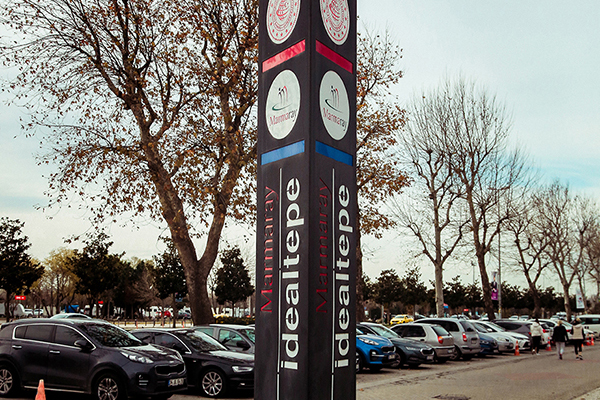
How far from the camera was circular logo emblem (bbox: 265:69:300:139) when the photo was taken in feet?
21.2

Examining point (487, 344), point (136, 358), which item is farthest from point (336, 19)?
point (487, 344)

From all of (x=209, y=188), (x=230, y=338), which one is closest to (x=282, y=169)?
(x=230, y=338)

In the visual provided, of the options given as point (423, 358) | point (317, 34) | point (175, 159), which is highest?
point (175, 159)

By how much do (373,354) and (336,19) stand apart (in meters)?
12.5

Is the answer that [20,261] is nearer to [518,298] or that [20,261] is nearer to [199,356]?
[199,356]

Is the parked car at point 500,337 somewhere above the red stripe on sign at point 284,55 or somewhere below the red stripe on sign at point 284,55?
below

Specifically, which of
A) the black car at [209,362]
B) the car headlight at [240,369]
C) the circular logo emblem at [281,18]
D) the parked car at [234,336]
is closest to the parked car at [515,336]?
the parked car at [234,336]

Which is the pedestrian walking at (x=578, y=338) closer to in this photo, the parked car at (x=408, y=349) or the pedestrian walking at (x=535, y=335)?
the pedestrian walking at (x=535, y=335)

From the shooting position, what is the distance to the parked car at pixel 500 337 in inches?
1045

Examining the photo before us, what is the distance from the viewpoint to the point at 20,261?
3809cm

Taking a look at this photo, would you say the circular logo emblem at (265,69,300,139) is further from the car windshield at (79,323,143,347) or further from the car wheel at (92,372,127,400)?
the car windshield at (79,323,143,347)

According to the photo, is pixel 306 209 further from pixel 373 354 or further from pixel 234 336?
pixel 373 354

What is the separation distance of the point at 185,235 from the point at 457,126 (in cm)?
2046

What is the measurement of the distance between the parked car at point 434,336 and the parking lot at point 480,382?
1.64ft
